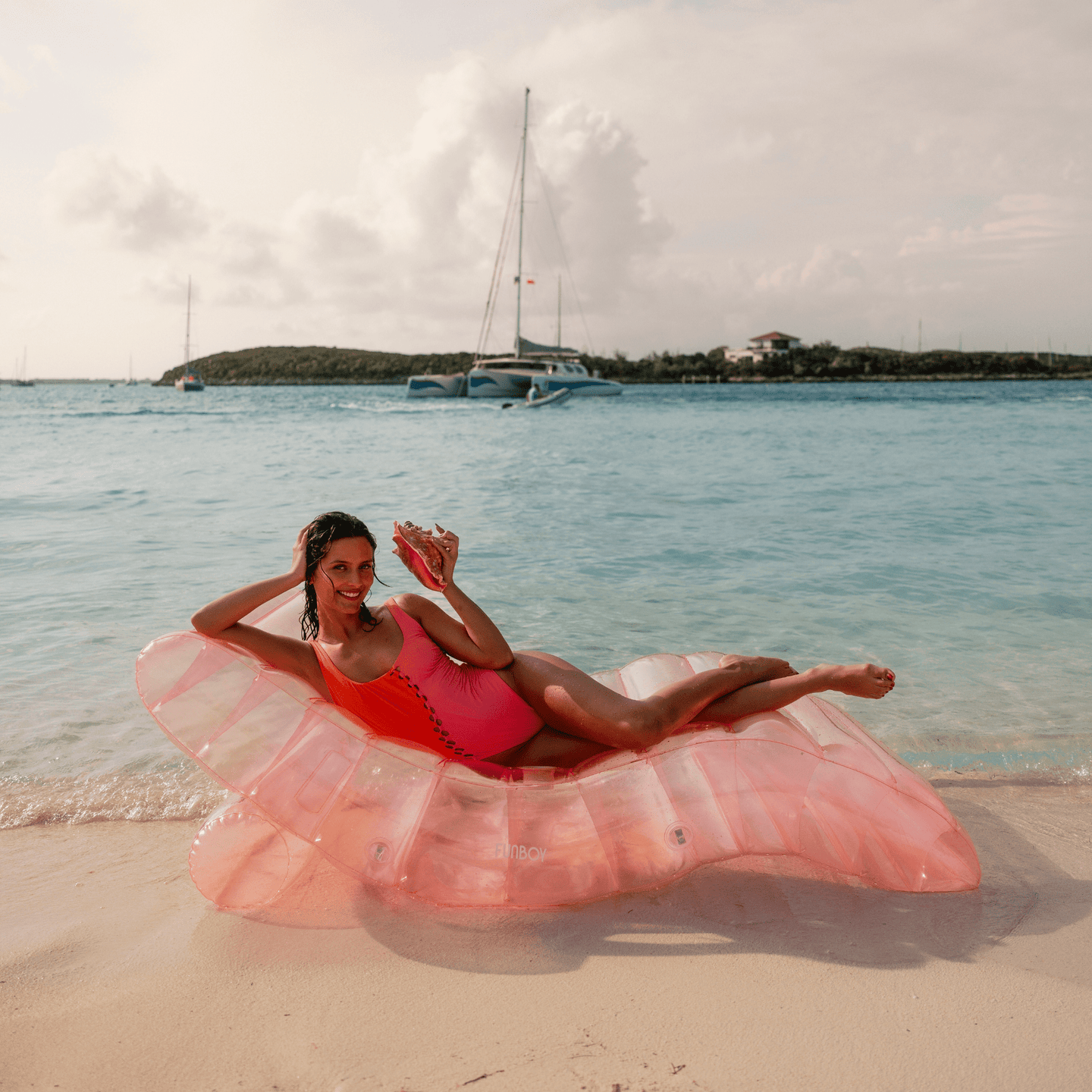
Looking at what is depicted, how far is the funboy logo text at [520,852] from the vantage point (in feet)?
7.25

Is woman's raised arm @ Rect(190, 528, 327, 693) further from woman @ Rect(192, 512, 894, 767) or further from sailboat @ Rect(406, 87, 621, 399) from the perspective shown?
sailboat @ Rect(406, 87, 621, 399)

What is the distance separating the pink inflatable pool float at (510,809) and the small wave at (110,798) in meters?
0.66

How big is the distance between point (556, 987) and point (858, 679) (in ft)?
3.71

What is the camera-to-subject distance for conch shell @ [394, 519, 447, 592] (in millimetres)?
2281

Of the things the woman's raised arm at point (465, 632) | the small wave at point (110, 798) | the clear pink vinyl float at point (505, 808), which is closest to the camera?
the clear pink vinyl float at point (505, 808)

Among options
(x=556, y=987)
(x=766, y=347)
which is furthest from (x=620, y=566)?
(x=766, y=347)

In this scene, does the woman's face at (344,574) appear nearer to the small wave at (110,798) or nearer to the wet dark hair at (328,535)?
the wet dark hair at (328,535)

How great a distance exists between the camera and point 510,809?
2275 millimetres

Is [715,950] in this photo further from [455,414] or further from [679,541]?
[455,414]

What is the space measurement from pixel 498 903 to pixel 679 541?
20.3ft

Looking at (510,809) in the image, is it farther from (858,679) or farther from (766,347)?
(766,347)

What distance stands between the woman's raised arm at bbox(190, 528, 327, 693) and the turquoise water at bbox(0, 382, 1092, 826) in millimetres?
841

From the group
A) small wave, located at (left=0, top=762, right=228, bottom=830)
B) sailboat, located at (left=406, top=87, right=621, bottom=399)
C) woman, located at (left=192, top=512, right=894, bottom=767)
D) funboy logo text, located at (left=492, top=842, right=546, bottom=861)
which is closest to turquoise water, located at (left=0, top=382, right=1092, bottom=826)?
small wave, located at (left=0, top=762, right=228, bottom=830)

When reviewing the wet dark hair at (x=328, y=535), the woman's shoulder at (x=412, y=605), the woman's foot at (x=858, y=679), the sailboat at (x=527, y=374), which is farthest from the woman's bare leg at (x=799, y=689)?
the sailboat at (x=527, y=374)
